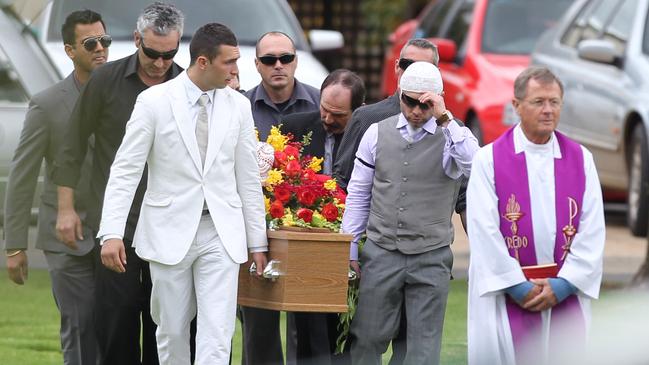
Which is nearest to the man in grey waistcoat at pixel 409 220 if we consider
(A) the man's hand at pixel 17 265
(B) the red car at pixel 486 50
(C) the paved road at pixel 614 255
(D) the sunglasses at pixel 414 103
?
(D) the sunglasses at pixel 414 103

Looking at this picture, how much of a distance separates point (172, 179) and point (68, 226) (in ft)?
2.57

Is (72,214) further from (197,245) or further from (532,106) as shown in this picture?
(532,106)

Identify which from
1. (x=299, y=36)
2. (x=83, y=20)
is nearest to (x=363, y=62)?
(x=299, y=36)

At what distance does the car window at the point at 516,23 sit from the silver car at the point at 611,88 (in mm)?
898

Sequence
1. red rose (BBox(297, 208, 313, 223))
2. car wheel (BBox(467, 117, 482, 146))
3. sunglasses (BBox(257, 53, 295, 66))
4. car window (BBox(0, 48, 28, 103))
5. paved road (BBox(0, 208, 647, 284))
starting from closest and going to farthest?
red rose (BBox(297, 208, 313, 223))
sunglasses (BBox(257, 53, 295, 66))
car window (BBox(0, 48, 28, 103))
paved road (BBox(0, 208, 647, 284))
car wheel (BBox(467, 117, 482, 146))

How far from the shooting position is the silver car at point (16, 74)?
33.5 feet

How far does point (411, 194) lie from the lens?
307 inches

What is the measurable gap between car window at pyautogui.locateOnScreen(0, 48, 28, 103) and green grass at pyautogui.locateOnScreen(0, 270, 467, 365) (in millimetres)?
1463

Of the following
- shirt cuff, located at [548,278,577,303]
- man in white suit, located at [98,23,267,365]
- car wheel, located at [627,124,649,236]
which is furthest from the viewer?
car wheel, located at [627,124,649,236]

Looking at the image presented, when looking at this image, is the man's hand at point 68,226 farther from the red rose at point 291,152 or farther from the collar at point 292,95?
the collar at point 292,95

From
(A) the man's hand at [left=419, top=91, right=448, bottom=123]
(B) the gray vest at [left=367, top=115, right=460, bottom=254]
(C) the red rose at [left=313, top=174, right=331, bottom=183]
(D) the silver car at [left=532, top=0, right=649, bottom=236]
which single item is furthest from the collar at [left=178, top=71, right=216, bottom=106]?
(D) the silver car at [left=532, top=0, right=649, bottom=236]

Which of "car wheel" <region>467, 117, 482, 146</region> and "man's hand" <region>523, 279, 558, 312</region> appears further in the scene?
"car wheel" <region>467, 117, 482, 146</region>

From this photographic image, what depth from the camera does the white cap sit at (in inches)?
302

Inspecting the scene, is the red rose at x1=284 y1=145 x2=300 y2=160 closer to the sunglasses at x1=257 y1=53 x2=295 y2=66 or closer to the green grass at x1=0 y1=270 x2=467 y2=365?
the sunglasses at x1=257 y1=53 x2=295 y2=66
